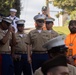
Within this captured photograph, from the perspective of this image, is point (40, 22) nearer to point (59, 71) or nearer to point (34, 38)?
point (34, 38)

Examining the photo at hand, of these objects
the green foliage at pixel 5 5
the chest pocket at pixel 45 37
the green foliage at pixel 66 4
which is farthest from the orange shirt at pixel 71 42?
Result: the green foliage at pixel 66 4

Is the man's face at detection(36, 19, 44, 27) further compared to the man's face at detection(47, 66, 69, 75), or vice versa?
the man's face at detection(36, 19, 44, 27)

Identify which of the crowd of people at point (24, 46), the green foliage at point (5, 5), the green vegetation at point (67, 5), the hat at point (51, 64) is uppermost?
the hat at point (51, 64)

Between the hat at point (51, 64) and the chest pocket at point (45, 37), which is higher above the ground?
the hat at point (51, 64)

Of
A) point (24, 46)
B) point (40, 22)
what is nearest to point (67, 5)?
point (24, 46)

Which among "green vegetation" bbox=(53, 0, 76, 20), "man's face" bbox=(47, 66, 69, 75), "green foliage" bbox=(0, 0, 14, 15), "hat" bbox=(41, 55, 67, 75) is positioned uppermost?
"hat" bbox=(41, 55, 67, 75)

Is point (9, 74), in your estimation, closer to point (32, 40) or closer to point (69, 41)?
point (32, 40)

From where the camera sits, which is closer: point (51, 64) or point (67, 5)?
point (51, 64)

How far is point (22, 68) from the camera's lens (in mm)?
8906

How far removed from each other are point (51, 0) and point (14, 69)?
28.3 m

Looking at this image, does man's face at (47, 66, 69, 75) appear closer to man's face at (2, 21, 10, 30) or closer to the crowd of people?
the crowd of people

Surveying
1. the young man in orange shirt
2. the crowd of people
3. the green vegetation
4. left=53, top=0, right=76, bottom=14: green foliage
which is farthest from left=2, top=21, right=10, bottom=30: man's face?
left=53, top=0, right=76, bottom=14: green foliage

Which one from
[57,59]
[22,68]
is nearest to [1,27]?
[22,68]

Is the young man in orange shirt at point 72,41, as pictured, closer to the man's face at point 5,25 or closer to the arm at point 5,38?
the arm at point 5,38
